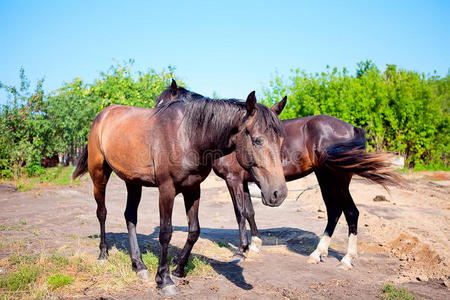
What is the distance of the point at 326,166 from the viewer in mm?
5434

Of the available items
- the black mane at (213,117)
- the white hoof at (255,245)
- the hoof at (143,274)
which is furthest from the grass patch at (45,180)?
the black mane at (213,117)

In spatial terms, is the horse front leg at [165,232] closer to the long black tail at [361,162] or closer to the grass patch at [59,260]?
the grass patch at [59,260]

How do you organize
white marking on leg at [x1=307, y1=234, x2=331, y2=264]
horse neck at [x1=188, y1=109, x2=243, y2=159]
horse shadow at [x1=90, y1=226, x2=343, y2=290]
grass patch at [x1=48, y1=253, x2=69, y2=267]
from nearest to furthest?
horse neck at [x1=188, y1=109, x2=243, y2=159] < grass patch at [x1=48, y1=253, x2=69, y2=267] < horse shadow at [x1=90, y1=226, x2=343, y2=290] < white marking on leg at [x1=307, y1=234, x2=331, y2=264]

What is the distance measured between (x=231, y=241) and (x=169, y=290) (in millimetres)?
2880

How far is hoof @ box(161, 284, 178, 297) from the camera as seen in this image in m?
3.71

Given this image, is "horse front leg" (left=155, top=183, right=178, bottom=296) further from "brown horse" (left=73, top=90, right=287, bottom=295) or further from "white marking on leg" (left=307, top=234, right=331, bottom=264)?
"white marking on leg" (left=307, top=234, right=331, bottom=264)

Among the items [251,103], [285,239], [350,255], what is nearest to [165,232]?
[251,103]

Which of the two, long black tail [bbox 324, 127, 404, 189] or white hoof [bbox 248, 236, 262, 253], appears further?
white hoof [bbox 248, 236, 262, 253]

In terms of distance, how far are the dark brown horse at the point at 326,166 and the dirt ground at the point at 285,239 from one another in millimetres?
389

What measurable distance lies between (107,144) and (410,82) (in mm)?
17373

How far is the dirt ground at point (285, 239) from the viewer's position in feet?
13.4

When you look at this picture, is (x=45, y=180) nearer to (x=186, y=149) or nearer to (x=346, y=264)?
(x=186, y=149)

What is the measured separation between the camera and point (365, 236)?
265 inches

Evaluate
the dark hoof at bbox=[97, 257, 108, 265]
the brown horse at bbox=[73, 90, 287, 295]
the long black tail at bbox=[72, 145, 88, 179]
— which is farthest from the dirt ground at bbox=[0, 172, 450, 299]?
the long black tail at bbox=[72, 145, 88, 179]
